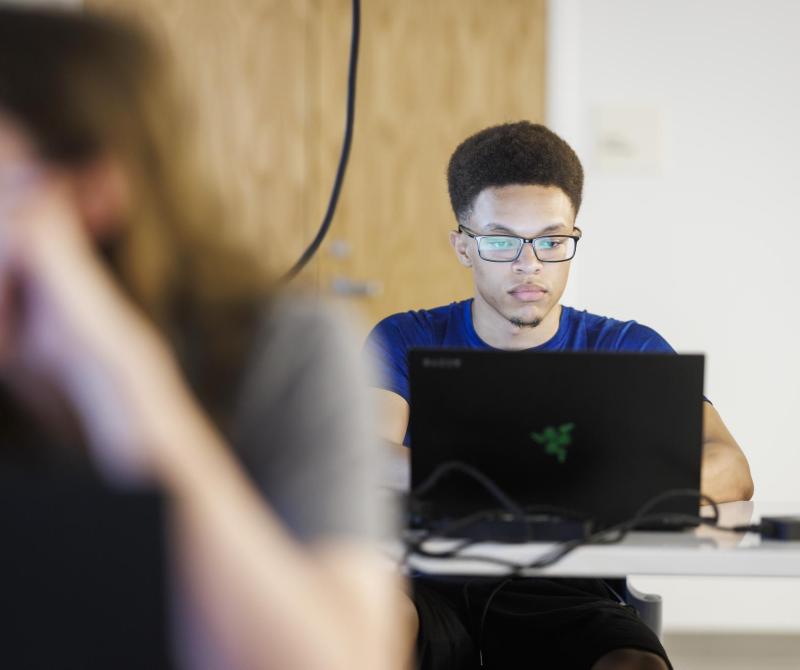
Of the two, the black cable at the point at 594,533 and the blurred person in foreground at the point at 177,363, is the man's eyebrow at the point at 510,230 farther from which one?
the blurred person in foreground at the point at 177,363

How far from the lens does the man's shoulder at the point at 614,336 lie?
2145 mm

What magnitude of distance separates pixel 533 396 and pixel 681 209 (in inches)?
92.2

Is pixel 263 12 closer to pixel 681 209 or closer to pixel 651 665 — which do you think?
pixel 681 209

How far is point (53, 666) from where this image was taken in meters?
0.46

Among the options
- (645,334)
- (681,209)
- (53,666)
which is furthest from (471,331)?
(53,666)

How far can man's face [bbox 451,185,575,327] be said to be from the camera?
2062mm

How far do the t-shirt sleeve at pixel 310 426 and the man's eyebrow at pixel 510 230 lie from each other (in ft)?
4.54

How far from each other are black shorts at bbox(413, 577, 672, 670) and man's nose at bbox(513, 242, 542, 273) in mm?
577

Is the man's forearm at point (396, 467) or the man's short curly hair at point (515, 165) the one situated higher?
the man's short curly hair at point (515, 165)

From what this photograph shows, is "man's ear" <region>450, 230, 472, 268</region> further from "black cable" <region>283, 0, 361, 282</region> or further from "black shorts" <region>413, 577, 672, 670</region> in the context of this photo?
"black cable" <region>283, 0, 361, 282</region>

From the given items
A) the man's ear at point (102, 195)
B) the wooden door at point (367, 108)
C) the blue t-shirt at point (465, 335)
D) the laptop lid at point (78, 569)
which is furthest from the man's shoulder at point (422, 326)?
the laptop lid at point (78, 569)

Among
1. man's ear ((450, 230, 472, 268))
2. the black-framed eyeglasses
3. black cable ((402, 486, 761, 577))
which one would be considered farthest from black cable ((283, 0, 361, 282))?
man's ear ((450, 230, 472, 268))

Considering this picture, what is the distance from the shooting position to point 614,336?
217 cm

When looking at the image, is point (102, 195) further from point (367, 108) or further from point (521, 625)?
point (367, 108)
